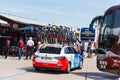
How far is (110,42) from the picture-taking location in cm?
1612

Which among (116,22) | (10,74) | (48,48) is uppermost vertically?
(116,22)

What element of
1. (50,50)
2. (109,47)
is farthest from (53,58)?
(109,47)

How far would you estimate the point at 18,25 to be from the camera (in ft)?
113

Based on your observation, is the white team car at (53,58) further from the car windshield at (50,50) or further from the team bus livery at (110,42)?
the team bus livery at (110,42)

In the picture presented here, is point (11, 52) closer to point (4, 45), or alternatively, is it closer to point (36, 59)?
point (4, 45)

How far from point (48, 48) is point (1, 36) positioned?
12.1 metres

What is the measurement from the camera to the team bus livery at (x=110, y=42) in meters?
15.7

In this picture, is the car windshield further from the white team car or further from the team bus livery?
the team bus livery

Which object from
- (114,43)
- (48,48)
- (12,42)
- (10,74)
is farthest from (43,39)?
(114,43)

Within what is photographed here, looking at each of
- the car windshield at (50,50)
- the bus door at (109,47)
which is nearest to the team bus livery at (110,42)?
the bus door at (109,47)

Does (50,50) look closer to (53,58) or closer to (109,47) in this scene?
(53,58)

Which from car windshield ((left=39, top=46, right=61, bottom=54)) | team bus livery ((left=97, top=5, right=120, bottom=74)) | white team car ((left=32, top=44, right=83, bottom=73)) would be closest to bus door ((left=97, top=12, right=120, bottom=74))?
team bus livery ((left=97, top=5, right=120, bottom=74))

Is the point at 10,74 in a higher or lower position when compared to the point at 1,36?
lower

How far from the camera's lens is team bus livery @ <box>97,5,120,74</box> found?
1574 centimetres
